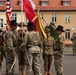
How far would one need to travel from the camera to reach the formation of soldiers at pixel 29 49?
11578 millimetres

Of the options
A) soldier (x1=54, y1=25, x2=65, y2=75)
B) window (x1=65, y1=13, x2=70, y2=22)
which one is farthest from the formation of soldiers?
window (x1=65, y1=13, x2=70, y2=22)

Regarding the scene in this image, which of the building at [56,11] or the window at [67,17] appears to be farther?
the window at [67,17]

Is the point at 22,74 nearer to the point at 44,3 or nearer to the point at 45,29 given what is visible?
the point at 45,29

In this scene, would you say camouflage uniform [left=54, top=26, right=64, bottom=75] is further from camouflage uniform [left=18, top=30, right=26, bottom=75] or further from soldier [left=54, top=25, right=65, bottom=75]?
camouflage uniform [left=18, top=30, right=26, bottom=75]

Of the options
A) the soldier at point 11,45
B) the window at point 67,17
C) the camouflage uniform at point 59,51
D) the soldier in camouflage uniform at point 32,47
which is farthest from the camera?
the window at point 67,17

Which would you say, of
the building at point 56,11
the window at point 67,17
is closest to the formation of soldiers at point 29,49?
the building at point 56,11

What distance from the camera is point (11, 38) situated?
1201 centimetres

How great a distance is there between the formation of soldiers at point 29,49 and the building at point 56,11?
59.1 m

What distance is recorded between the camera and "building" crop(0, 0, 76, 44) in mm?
73062

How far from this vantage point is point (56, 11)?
7350cm

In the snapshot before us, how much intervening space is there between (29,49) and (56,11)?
204ft

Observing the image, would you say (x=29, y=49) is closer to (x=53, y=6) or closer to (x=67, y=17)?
(x=53, y=6)

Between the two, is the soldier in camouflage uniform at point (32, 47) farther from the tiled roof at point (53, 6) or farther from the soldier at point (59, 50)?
the tiled roof at point (53, 6)

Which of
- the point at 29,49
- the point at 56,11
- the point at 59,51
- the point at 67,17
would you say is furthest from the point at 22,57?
the point at 67,17
